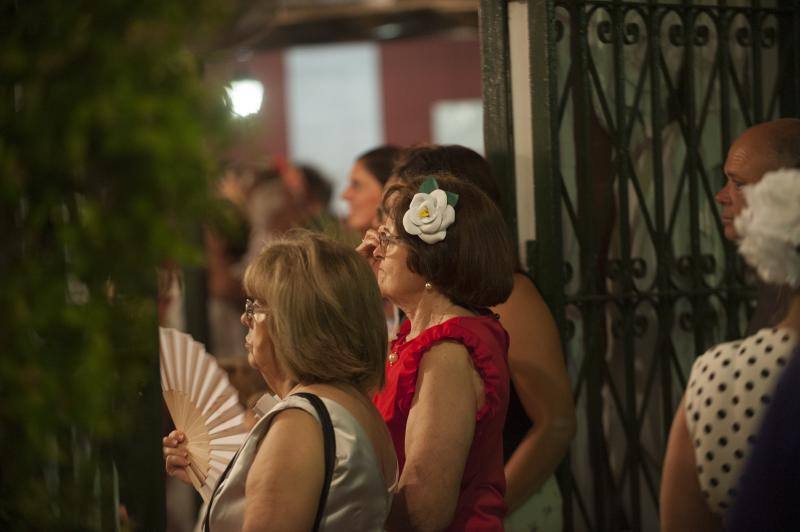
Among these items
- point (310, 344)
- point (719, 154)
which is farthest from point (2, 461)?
point (719, 154)

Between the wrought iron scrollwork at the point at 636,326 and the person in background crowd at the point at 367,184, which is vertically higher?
the person in background crowd at the point at 367,184

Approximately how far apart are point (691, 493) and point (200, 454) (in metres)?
1.08

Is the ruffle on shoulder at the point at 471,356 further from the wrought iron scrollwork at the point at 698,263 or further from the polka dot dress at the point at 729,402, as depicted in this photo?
the wrought iron scrollwork at the point at 698,263

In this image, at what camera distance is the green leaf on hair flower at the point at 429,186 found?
2746mm

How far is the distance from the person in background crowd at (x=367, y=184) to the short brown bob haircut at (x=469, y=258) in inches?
64.2

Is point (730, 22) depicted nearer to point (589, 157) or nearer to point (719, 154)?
point (719, 154)

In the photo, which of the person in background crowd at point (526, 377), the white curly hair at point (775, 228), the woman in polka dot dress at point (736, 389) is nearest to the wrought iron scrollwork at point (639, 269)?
the person in background crowd at point (526, 377)

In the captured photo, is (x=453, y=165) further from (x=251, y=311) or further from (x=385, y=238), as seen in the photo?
(x=251, y=311)

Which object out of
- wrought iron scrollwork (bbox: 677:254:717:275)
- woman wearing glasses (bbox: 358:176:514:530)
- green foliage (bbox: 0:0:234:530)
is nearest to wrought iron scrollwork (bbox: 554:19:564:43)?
wrought iron scrollwork (bbox: 677:254:717:275)

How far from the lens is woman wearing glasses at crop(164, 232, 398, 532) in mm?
2182

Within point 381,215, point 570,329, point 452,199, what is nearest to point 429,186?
point 452,199

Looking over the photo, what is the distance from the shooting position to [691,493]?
2404mm

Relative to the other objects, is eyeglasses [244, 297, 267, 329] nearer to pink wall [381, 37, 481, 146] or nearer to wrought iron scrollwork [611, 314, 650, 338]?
wrought iron scrollwork [611, 314, 650, 338]

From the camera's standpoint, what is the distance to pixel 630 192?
12.7 feet
